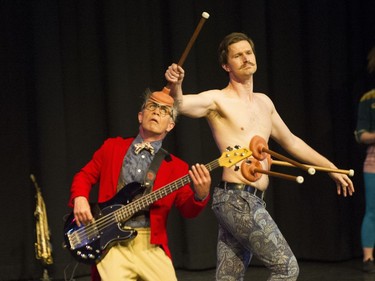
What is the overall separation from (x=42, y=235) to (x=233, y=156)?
1.98m

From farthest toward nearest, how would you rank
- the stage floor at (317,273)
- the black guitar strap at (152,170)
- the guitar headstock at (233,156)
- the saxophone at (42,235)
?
the stage floor at (317,273) → the saxophone at (42,235) → the black guitar strap at (152,170) → the guitar headstock at (233,156)

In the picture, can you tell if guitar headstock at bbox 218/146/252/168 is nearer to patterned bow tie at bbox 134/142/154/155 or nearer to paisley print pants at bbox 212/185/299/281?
paisley print pants at bbox 212/185/299/281

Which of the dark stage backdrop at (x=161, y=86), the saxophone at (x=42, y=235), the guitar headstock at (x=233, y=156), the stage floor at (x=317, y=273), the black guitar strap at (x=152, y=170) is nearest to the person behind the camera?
the guitar headstock at (x=233, y=156)

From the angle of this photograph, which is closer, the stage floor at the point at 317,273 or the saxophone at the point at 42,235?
the saxophone at the point at 42,235

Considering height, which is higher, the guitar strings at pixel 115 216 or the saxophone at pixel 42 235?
the guitar strings at pixel 115 216

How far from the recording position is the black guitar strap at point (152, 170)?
3574 mm

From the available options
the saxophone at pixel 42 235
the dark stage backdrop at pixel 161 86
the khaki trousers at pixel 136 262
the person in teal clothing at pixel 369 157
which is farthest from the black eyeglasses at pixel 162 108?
the person in teal clothing at pixel 369 157

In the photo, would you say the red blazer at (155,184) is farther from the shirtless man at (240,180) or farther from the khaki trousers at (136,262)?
the shirtless man at (240,180)

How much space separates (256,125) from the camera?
373cm

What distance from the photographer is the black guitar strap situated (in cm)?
357

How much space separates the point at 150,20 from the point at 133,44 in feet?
0.77

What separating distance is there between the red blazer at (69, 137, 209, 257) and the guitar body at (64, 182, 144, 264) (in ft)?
0.33

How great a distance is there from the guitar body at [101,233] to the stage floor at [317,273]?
206 centimetres

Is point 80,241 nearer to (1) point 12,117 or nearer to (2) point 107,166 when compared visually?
(2) point 107,166
